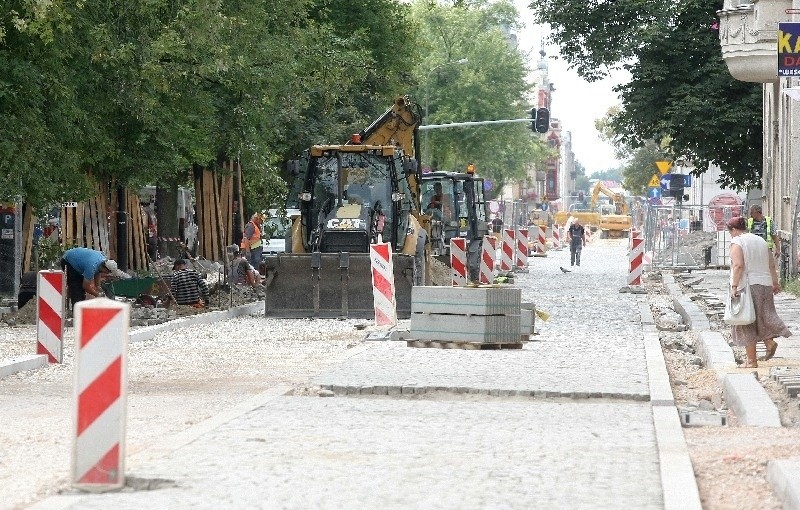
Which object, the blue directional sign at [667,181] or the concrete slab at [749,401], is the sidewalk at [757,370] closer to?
the concrete slab at [749,401]

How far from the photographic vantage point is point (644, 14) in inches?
1788

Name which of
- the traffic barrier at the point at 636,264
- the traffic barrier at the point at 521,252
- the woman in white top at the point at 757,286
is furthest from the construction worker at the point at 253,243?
the woman in white top at the point at 757,286

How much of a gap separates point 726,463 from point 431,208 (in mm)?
27576

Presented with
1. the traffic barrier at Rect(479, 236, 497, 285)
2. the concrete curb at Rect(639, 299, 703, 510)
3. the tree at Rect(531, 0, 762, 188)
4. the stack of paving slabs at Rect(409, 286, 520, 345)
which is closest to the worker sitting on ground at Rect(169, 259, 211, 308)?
the stack of paving slabs at Rect(409, 286, 520, 345)

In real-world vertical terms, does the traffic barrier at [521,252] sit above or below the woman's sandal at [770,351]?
below

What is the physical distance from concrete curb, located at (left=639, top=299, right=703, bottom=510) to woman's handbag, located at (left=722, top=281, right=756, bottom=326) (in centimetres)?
83

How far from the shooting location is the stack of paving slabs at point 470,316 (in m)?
18.5

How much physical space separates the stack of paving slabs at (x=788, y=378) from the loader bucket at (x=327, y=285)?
411 inches

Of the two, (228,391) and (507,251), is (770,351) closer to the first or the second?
(228,391)

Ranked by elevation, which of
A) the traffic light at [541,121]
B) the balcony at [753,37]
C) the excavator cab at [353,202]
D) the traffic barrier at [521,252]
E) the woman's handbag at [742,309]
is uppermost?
the balcony at [753,37]

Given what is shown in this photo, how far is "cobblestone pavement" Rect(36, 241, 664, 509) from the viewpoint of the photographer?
8.04m

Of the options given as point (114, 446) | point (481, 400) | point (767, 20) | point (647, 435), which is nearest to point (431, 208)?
point (767, 20)

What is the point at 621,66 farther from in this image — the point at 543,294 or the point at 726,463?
the point at 726,463

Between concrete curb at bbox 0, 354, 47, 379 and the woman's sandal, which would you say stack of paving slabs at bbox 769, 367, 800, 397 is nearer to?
the woman's sandal
